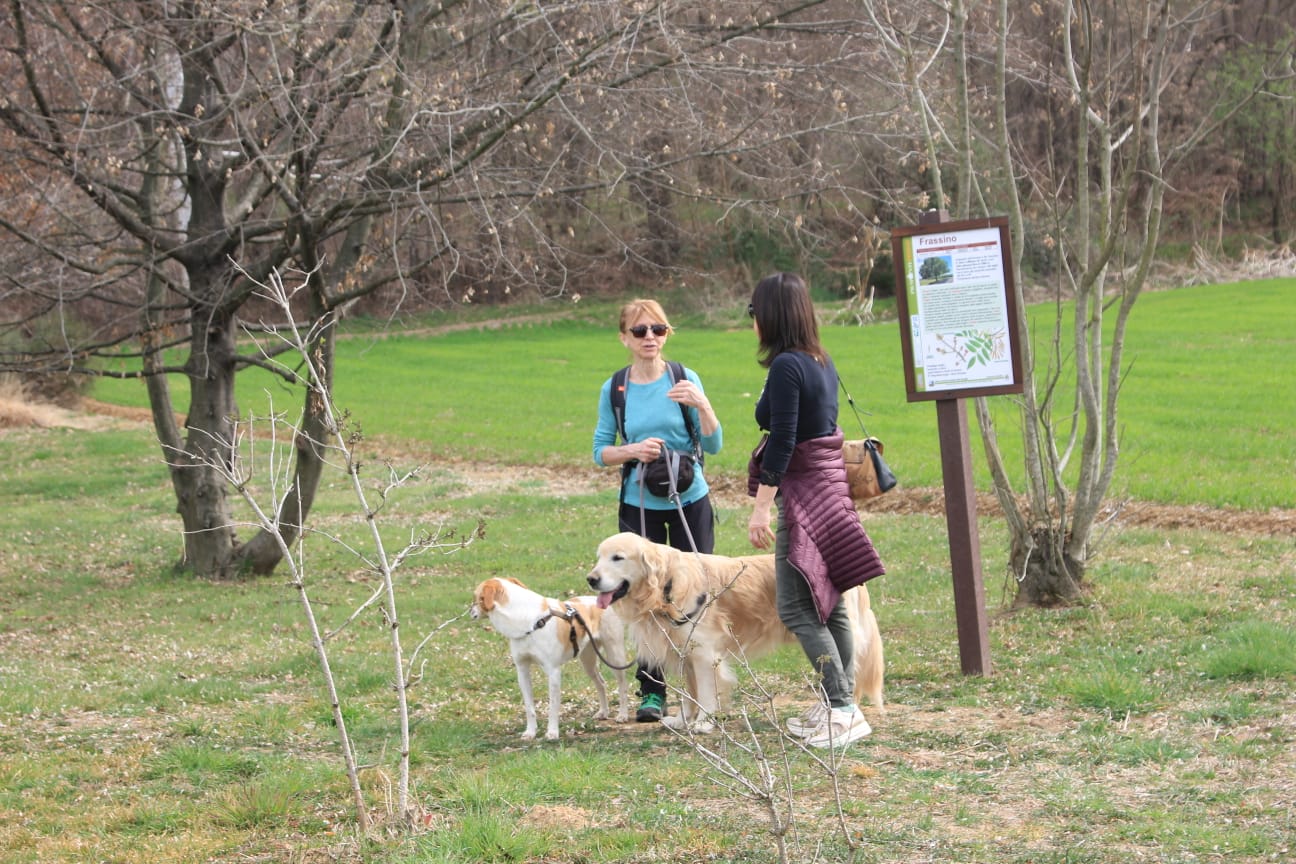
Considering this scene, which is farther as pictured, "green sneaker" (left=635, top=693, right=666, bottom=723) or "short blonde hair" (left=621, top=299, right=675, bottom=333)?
"green sneaker" (left=635, top=693, right=666, bottom=723)

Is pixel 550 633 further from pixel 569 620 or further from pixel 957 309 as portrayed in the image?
pixel 957 309

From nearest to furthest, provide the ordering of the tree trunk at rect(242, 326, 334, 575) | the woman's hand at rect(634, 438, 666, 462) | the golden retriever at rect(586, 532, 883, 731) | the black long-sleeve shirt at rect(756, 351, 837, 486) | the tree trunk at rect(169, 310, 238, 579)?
the black long-sleeve shirt at rect(756, 351, 837, 486) → the golden retriever at rect(586, 532, 883, 731) → the woman's hand at rect(634, 438, 666, 462) → the tree trunk at rect(242, 326, 334, 575) → the tree trunk at rect(169, 310, 238, 579)

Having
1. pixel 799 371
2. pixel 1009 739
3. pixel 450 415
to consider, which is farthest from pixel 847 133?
pixel 450 415

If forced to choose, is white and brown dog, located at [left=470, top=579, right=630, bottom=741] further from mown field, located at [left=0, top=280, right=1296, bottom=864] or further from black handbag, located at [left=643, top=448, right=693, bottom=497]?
black handbag, located at [left=643, top=448, right=693, bottom=497]

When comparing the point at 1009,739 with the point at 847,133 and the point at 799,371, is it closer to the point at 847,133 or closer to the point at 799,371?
the point at 799,371

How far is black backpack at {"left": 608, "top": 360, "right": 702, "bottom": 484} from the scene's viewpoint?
7180mm

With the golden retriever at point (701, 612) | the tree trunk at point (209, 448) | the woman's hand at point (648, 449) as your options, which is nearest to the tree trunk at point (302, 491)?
the tree trunk at point (209, 448)

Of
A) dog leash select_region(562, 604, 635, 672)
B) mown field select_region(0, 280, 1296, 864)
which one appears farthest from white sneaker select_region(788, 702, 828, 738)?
dog leash select_region(562, 604, 635, 672)

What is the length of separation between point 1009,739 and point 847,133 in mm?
6513

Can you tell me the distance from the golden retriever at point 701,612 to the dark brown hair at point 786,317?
115cm

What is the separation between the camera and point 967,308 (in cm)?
755

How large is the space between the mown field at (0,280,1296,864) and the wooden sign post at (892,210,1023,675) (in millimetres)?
582

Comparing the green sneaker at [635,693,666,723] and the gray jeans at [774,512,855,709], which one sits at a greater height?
the gray jeans at [774,512,855,709]

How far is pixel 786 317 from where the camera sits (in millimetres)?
6383
